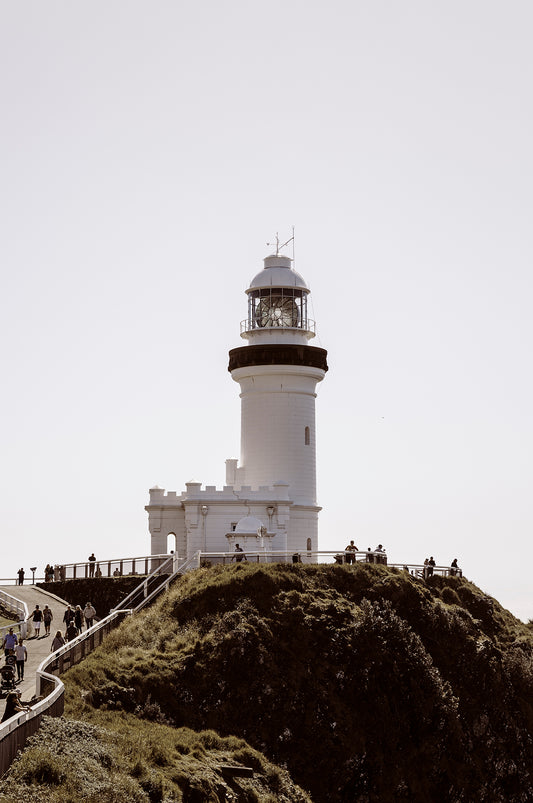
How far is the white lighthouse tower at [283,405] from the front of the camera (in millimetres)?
52844

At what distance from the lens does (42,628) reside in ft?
125

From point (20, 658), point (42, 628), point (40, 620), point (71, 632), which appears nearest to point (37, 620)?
point (40, 620)

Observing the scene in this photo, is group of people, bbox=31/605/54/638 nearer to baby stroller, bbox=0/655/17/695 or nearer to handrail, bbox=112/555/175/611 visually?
handrail, bbox=112/555/175/611

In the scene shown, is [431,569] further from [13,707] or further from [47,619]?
[13,707]

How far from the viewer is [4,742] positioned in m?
19.1

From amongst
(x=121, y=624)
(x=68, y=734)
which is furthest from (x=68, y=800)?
(x=121, y=624)

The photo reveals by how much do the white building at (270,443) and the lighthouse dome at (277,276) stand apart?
2.0 inches

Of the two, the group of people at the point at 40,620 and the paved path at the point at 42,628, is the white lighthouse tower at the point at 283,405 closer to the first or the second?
the paved path at the point at 42,628

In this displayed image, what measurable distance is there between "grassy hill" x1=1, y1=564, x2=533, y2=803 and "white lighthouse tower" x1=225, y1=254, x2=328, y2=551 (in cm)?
1026

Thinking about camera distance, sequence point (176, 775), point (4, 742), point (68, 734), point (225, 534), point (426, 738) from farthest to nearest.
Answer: point (225, 534), point (426, 738), point (176, 775), point (68, 734), point (4, 742)

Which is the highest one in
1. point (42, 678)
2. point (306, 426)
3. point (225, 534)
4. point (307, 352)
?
point (307, 352)

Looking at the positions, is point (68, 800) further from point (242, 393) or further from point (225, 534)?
point (242, 393)

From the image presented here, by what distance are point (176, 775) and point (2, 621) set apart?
648 inches

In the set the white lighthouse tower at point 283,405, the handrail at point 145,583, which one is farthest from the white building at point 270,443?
the handrail at point 145,583
